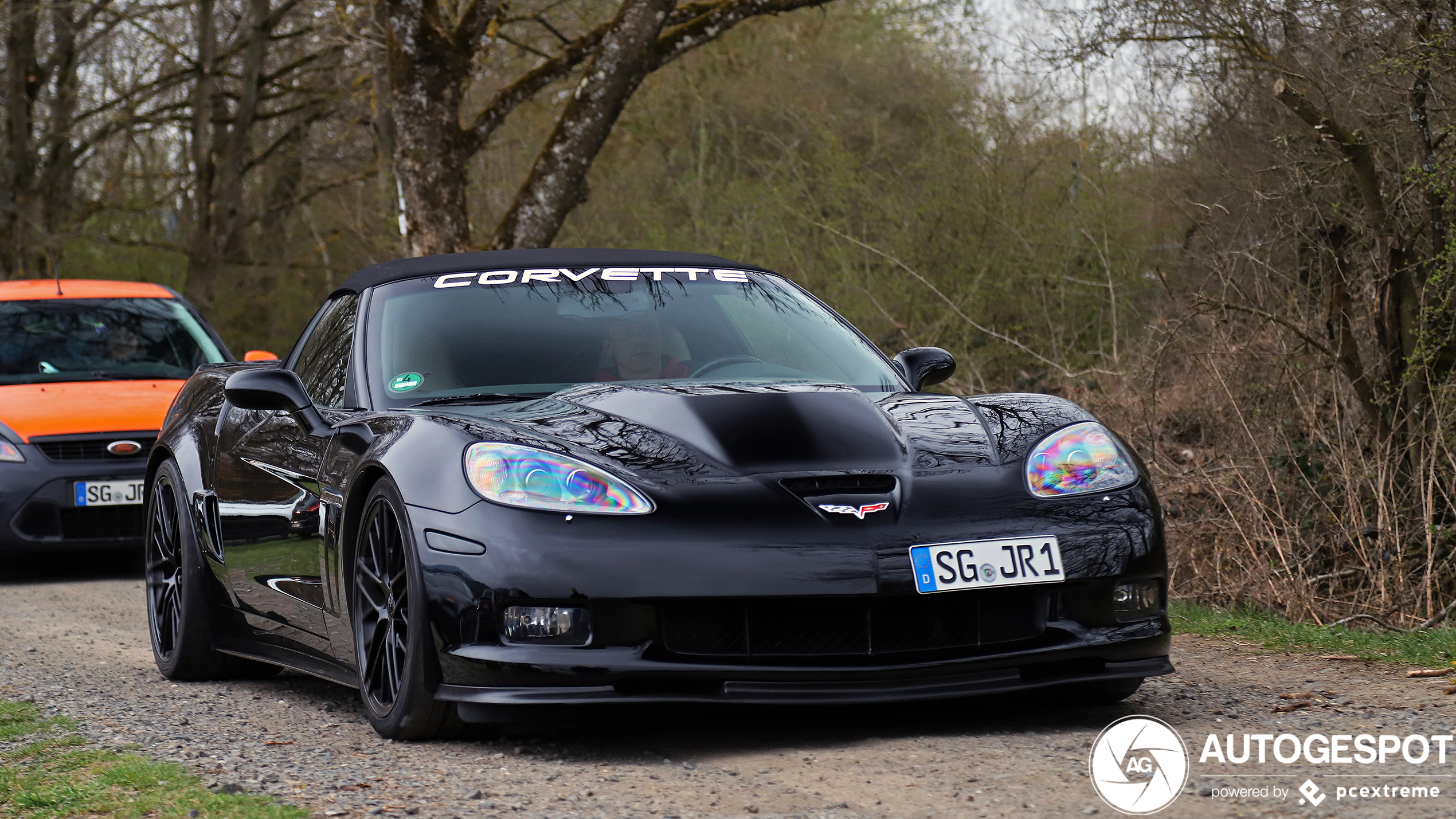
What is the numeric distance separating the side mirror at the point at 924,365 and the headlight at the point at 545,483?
1762 millimetres

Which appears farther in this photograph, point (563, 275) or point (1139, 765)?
point (563, 275)

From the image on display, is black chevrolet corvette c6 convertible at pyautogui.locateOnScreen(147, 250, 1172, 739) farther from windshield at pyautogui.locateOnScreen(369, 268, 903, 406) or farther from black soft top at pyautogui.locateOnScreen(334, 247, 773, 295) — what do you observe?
black soft top at pyautogui.locateOnScreen(334, 247, 773, 295)

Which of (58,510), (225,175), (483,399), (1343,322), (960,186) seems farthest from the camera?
(225,175)

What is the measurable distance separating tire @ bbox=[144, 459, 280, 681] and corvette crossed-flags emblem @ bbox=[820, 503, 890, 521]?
9.87 ft

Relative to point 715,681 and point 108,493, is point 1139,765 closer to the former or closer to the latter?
point 715,681

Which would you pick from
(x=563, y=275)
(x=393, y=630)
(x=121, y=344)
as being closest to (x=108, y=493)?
(x=121, y=344)

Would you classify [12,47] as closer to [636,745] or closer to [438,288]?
[438,288]

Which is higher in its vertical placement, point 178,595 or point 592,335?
point 592,335

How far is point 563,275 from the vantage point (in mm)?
5863

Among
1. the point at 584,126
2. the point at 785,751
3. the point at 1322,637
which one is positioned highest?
the point at 584,126

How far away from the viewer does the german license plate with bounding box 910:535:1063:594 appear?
424 centimetres

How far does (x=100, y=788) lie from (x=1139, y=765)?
253 centimetres

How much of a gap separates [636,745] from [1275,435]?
528 cm

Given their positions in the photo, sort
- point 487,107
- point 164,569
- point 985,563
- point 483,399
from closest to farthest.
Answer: point 985,563, point 483,399, point 164,569, point 487,107
